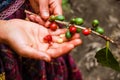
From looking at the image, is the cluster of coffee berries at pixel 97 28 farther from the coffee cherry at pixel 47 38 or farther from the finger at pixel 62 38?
the coffee cherry at pixel 47 38

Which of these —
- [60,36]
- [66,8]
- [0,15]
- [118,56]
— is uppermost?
[0,15]

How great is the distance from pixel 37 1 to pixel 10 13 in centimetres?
32

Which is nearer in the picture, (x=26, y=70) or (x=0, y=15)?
(x=0, y=15)

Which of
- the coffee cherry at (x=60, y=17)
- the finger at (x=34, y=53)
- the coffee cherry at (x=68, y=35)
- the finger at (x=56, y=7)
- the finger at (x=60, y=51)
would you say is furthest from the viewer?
the finger at (x=56, y=7)

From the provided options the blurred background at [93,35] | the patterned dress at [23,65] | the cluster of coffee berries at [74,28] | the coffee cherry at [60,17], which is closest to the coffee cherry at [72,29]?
the cluster of coffee berries at [74,28]

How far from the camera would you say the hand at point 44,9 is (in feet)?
7.65

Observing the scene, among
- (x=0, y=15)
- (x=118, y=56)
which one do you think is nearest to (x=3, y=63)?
(x=0, y=15)

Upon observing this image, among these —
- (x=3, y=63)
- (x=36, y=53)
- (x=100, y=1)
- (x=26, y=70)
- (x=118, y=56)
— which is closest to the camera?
(x=36, y=53)

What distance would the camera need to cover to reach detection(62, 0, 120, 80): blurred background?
148 inches

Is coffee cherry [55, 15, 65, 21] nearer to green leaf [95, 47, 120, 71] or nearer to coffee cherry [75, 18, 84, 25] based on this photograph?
coffee cherry [75, 18, 84, 25]

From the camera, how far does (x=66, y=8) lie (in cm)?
479

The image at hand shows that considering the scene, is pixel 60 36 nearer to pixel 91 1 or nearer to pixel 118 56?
pixel 118 56

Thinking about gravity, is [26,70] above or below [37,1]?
below

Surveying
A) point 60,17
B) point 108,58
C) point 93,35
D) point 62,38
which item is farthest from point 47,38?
point 93,35
